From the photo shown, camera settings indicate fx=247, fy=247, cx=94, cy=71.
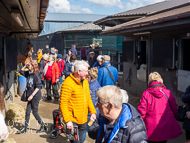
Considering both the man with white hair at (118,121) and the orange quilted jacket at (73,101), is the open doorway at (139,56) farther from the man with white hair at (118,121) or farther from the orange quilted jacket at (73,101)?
the man with white hair at (118,121)

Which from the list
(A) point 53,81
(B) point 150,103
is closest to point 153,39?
(A) point 53,81

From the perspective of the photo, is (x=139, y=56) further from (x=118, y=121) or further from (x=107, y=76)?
(x=118, y=121)

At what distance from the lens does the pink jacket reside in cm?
390

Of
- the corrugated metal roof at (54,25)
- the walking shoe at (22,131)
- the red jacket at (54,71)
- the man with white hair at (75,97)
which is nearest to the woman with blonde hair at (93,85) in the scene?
the man with white hair at (75,97)

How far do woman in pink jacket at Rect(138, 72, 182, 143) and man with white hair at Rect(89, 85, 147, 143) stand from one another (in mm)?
1572

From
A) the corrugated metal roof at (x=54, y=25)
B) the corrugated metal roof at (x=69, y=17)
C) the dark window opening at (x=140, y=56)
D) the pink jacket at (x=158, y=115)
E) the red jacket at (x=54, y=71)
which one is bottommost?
the pink jacket at (x=158, y=115)

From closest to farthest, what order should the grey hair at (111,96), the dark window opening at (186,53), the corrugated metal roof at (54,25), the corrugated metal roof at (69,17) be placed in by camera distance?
the grey hair at (111,96) < the dark window opening at (186,53) < the corrugated metal roof at (54,25) < the corrugated metal roof at (69,17)

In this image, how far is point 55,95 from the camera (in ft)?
33.0

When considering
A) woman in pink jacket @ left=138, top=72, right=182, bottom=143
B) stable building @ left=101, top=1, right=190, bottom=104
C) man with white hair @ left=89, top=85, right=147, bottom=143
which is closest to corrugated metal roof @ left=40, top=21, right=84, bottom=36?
stable building @ left=101, top=1, right=190, bottom=104

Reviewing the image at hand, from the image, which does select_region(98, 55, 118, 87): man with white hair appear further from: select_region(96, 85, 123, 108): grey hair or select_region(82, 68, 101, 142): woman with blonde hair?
select_region(96, 85, 123, 108): grey hair

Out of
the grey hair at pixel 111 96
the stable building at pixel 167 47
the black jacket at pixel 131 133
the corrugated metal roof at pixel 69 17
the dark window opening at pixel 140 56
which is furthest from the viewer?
the corrugated metal roof at pixel 69 17

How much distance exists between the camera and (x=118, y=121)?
232 cm

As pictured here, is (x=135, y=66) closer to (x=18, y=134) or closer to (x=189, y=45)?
(x=189, y=45)

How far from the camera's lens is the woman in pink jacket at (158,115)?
3900 mm
